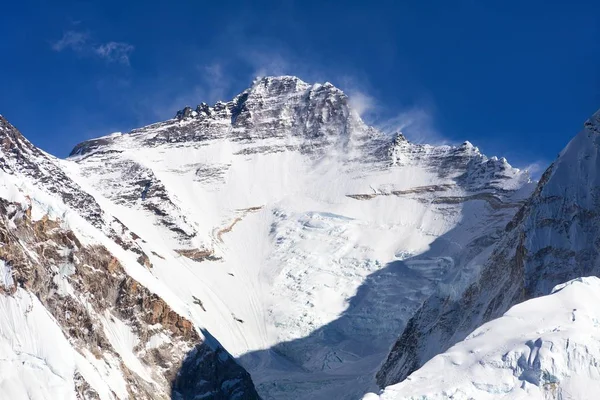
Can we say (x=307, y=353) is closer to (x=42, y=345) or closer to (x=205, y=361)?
(x=205, y=361)

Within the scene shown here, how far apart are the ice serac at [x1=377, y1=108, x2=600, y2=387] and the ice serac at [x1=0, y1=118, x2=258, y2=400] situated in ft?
86.4

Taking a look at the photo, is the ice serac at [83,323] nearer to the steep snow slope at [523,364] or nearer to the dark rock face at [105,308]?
the dark rock face at [105,308]

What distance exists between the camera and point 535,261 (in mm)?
92438

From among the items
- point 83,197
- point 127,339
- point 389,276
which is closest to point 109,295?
point 127,339

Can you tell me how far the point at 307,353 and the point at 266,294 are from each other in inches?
1053

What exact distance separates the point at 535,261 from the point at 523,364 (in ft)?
139

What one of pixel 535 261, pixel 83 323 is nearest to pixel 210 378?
pixel 83 323

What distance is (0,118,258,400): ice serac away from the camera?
8100 centimetres

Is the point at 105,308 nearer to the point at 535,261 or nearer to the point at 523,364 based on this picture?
the point at 535,261

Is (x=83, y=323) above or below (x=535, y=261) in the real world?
below

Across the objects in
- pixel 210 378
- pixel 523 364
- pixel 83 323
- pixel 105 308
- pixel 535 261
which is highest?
pixel 535 261

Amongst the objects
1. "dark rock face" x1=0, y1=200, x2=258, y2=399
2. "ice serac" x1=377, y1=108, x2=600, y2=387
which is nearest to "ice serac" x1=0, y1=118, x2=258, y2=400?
"dark rock face" x1=0, y1=200, x2=258, y2=399

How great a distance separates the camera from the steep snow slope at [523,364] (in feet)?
166

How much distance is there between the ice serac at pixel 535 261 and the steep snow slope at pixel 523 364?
32.8m
